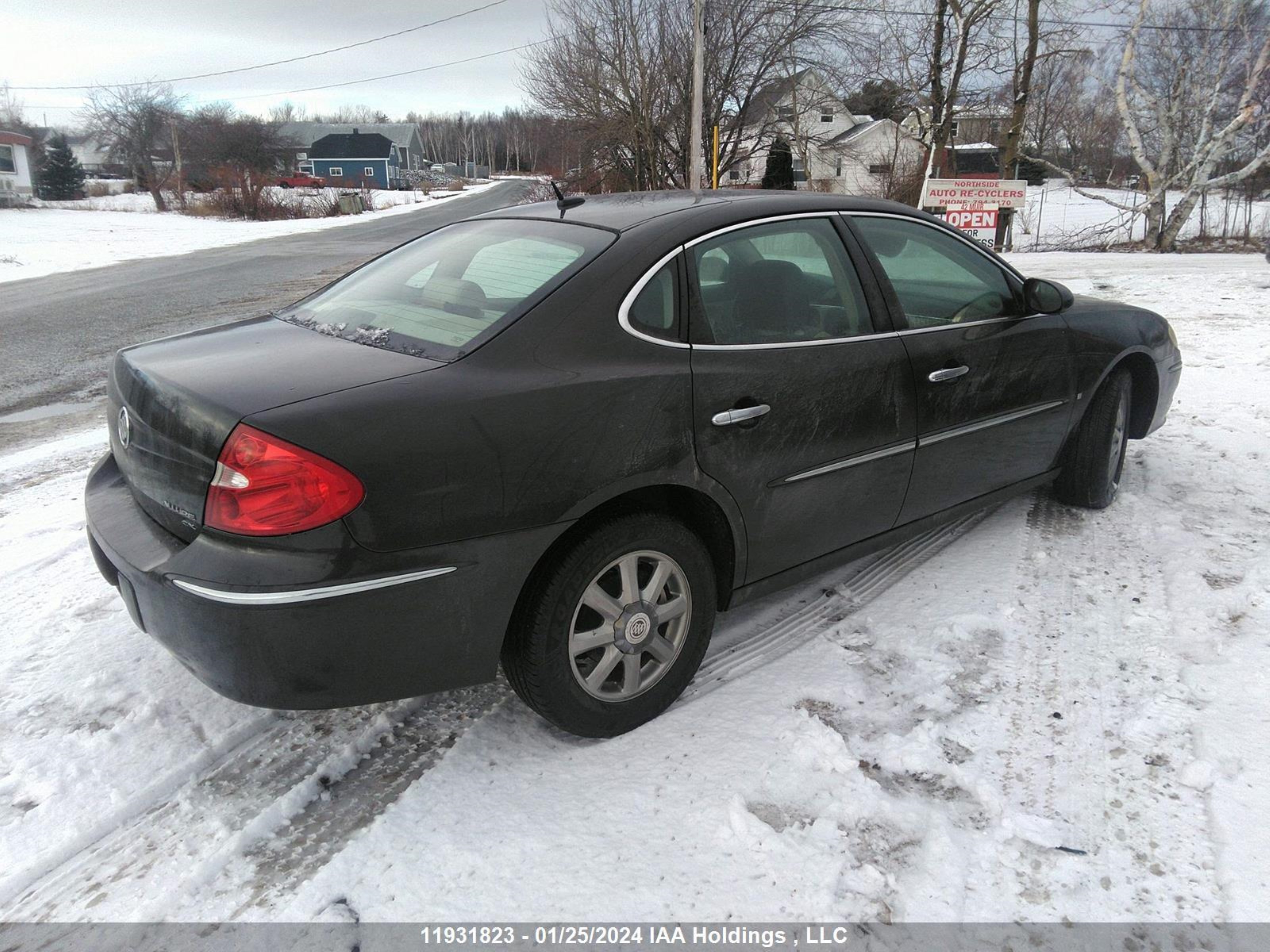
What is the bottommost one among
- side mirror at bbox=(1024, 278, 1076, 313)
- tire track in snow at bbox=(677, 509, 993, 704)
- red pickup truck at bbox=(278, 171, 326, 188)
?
tire track in snow at bbox=(677, 509, 993, 704)

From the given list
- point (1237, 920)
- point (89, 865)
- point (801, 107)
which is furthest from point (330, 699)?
Answer: point (801, 107)

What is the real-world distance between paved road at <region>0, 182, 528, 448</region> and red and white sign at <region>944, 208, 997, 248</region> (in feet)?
28.5

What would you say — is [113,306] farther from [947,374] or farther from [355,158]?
[355,158]

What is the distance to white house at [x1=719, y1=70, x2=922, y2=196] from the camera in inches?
1067

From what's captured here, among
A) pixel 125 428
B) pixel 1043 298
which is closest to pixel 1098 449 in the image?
pixel 1043 298

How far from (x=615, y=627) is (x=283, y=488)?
1004 millimetres

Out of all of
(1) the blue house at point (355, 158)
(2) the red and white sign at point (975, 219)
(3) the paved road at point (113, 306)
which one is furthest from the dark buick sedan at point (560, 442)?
(1) the blue house at point (355, 158)

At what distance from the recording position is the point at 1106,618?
3.29 metres

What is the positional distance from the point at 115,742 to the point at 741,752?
186cm

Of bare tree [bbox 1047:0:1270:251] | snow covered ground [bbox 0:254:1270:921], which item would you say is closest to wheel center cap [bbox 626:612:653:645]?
snow covered ground [bbox 0:254:1270:921]

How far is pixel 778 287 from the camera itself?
301 cm

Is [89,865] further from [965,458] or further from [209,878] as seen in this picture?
[965,458]

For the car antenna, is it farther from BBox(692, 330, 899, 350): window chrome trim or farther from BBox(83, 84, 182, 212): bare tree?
BBox(83, 84, 182, 212): bare tree

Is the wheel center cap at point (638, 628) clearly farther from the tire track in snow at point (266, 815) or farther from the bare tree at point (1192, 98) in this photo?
the bare tree at point (1192, 98)
